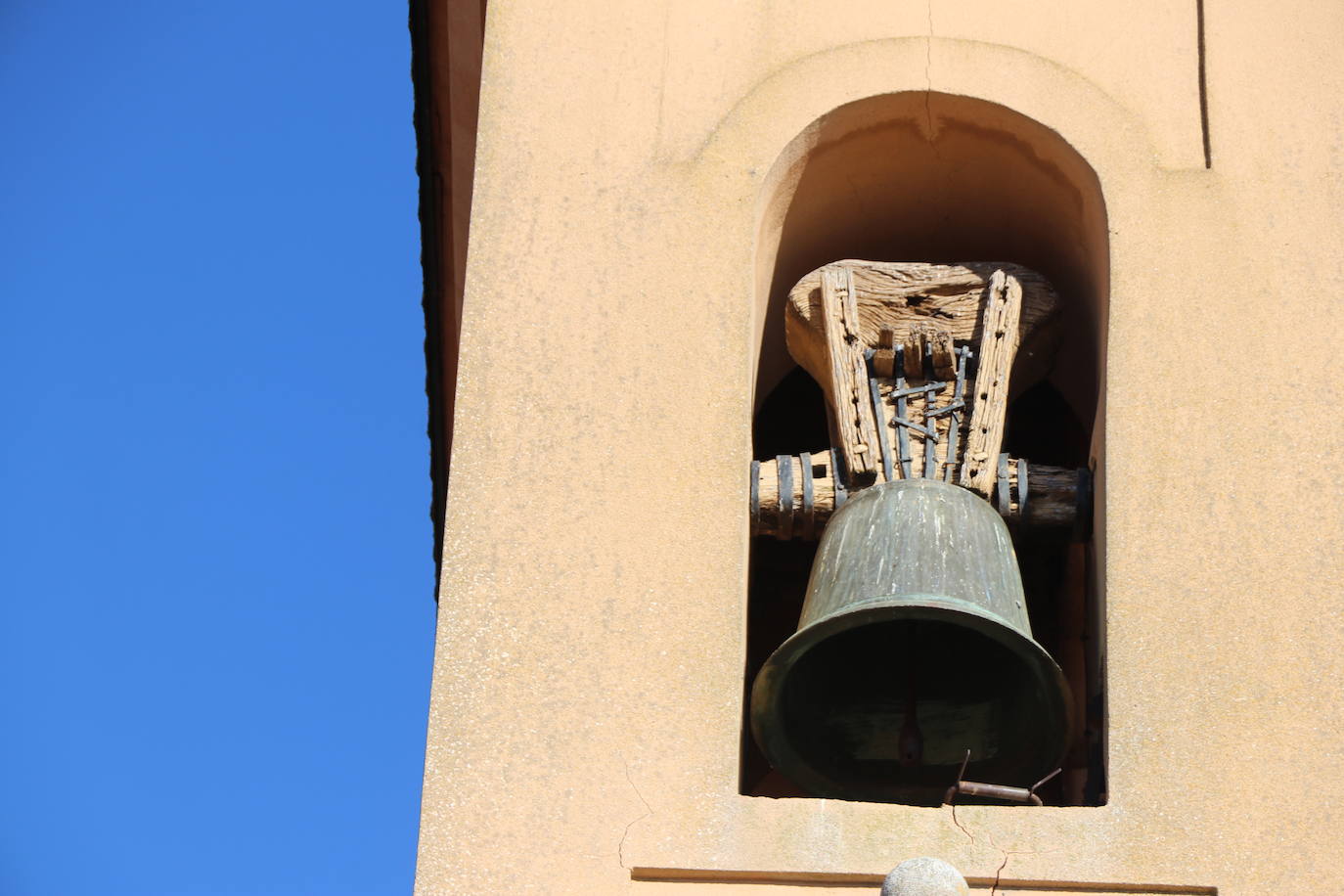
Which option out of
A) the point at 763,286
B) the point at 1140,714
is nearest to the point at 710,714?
the point at 1140,714

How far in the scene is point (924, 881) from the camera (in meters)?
4.59

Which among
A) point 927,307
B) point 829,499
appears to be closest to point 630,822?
point 829,499

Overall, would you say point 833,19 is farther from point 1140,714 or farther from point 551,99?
point 1140,714

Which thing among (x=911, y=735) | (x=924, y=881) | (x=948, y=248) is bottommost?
(x=924, y=881)

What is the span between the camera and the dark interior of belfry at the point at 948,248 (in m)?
6.65

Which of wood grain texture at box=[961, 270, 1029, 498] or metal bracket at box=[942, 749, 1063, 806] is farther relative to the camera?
wood grain texture at box=[961, 270, 1029, 498]

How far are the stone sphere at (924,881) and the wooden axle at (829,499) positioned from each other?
5.41 feet

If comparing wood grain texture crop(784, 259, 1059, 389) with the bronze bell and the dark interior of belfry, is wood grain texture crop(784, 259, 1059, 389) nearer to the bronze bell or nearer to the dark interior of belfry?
the dark interior of belfry

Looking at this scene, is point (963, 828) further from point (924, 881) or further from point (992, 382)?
point (992, 382)

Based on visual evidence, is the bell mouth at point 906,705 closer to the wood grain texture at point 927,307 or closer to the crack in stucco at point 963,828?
the crack in stucco at point 963,828

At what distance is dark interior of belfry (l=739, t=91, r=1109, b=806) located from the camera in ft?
21.8

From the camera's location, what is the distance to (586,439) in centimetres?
607

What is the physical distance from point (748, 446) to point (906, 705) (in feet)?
2.03

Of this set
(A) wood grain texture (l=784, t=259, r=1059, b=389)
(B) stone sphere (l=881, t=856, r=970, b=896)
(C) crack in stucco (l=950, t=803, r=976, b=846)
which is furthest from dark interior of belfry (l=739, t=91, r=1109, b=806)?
(B) stone sphere (l=881, t=856, r=970, b=896)
